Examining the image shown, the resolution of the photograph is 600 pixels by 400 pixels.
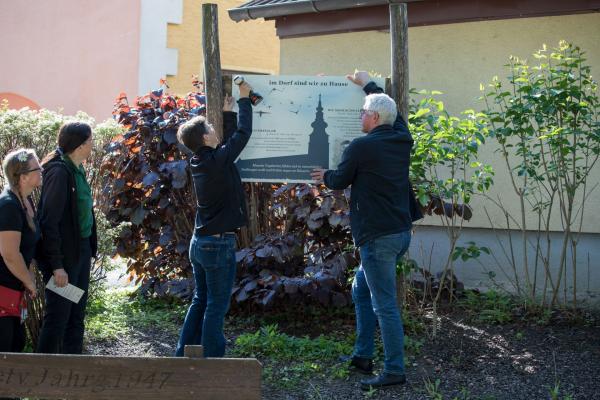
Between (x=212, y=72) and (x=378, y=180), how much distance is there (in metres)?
1.78

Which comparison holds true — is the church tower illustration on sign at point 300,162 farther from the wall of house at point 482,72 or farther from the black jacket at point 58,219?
the wall of house at point 482,72

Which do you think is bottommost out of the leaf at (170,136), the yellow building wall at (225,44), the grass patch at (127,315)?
the grass patch at (127,315)

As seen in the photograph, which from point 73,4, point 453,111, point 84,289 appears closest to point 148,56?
point 73,4

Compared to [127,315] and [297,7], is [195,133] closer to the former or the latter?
[127,315]

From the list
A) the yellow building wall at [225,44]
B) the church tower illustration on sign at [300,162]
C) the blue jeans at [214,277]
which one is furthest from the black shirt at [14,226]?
the yellow building wall at [225,44]

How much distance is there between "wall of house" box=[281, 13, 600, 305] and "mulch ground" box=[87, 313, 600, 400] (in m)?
1.11

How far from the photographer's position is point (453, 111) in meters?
7.82

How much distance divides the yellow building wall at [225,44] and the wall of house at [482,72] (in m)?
6.71

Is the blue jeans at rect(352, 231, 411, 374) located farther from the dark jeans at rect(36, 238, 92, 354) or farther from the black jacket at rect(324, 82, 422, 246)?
the dark jeans at rect(36, 238, 92, 354)

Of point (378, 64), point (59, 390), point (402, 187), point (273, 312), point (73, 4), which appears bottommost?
point (273, 312)

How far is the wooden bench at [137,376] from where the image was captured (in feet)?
9.37

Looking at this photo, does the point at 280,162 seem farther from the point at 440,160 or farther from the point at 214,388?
the point at 214,388

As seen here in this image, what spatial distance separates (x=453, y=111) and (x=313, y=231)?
2.31 m

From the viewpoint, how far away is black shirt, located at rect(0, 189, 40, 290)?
4.12m
